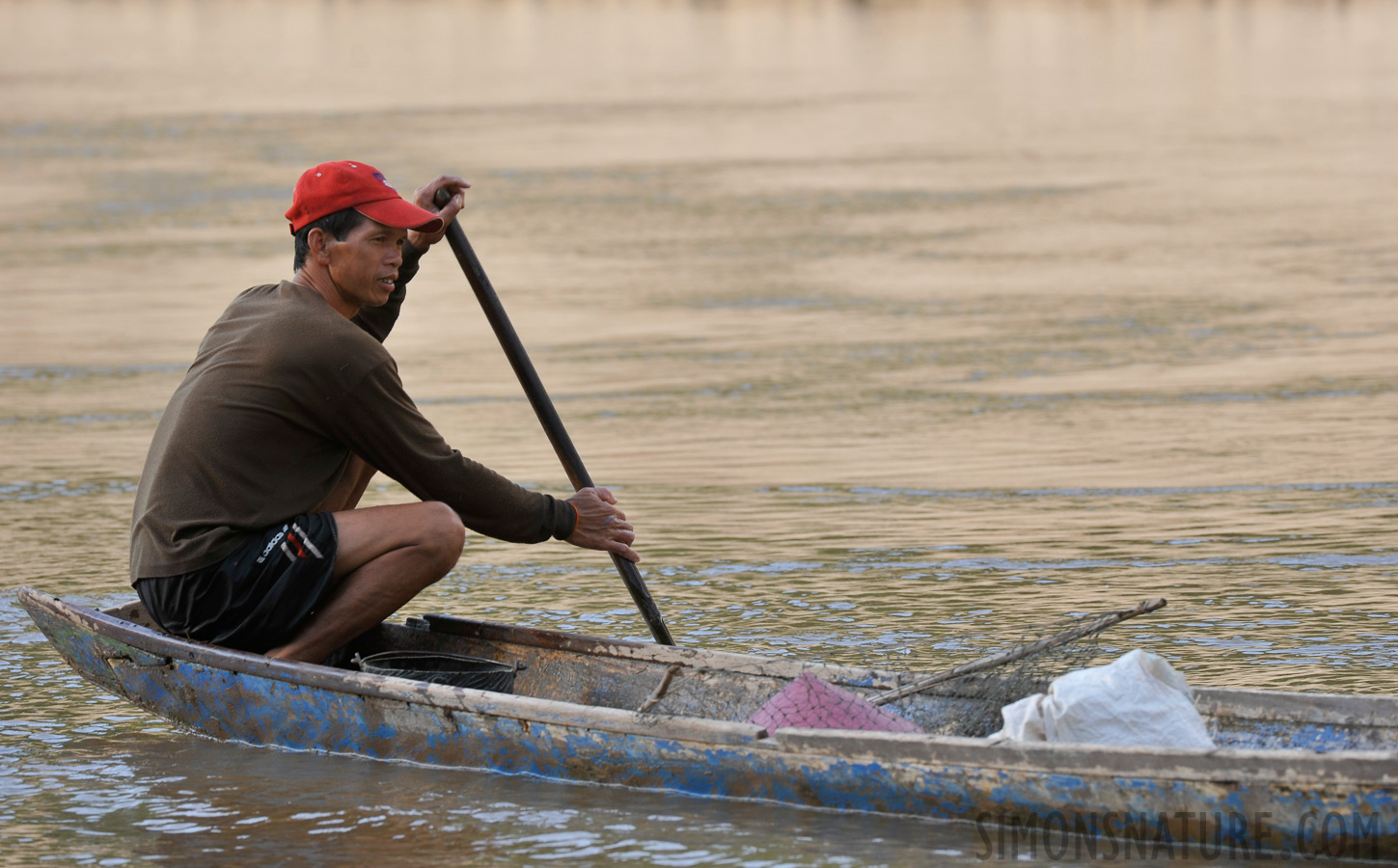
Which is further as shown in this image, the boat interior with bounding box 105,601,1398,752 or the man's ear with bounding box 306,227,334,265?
the man's ear with bounding box 306,227,334,265

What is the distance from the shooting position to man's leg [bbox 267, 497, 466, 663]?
531 centimetres

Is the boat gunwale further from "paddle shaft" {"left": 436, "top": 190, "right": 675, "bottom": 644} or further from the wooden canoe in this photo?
"paddle shaft" {"left": 436, "top": 190, "right": 675, "bottom": 644}

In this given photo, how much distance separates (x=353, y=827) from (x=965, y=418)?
523cm

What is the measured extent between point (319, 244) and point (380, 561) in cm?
84

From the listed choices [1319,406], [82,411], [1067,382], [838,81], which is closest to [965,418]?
[1067,382]

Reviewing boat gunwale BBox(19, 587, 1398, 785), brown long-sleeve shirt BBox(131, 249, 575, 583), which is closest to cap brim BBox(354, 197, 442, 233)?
brown long-sleeve shirt BBox(131, 249, 575, 583)

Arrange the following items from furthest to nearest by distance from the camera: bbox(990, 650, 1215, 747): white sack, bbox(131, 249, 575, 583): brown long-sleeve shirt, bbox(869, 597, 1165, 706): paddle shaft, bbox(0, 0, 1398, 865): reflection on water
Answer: bbox(0, 0, 1398, 865): reflection on water, bbox(131, 249, 575, 583): brown long-sleeve shirt, bbox(869, 597, 1165, 706): paddle shaft, bbox(990, 650, 1215, 747): white sack

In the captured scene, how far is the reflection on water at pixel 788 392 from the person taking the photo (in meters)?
5.35

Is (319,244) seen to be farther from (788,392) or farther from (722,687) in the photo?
(788,392)

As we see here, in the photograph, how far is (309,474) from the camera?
17.6 feet

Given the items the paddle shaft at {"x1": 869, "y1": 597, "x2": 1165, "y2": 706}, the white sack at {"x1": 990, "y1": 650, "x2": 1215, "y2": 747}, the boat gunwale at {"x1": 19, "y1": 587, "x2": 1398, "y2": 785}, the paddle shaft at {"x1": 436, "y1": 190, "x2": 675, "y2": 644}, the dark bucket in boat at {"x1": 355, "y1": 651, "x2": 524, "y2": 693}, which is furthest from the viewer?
the paddle shaft at {"x1": 436, "y1": 190, "x2": 675, "y2": 644}

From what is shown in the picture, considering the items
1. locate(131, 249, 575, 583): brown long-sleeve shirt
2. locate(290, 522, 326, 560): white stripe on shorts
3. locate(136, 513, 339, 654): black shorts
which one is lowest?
locate(136, 513, 339, 654): black shorts

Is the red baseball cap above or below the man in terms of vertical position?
above

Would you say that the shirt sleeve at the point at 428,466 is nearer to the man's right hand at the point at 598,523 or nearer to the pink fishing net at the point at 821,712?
the man's right hand at the point at 598,523
